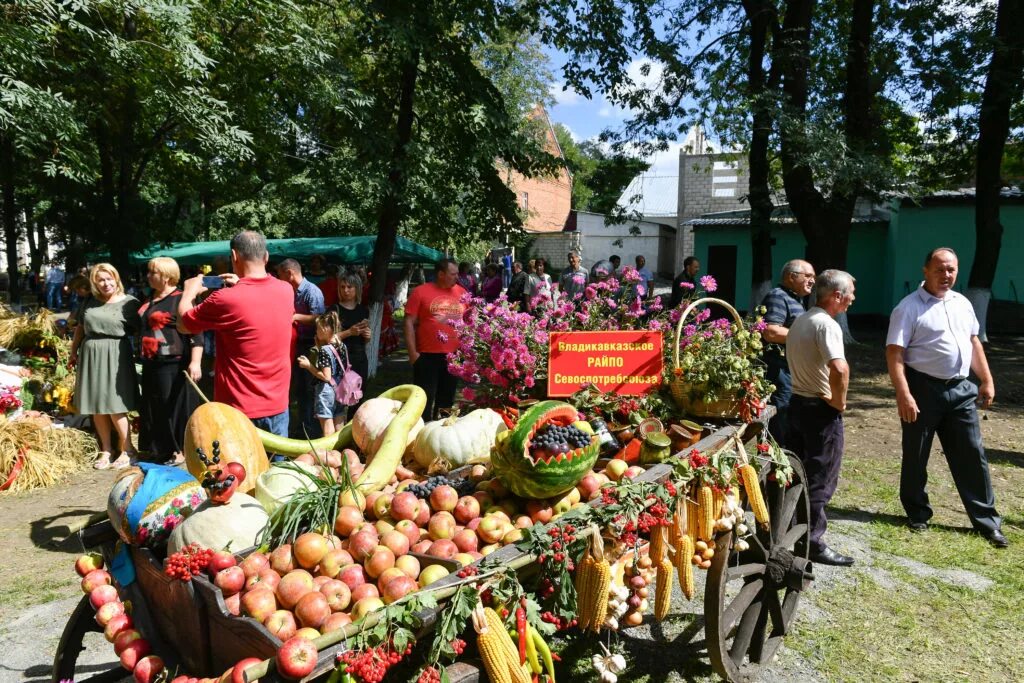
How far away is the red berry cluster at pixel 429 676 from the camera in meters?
1.59

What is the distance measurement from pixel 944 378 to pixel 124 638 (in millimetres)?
4723

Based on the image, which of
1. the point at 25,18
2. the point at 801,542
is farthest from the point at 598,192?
the point at 801,542

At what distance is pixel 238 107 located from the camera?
10125 millimetres

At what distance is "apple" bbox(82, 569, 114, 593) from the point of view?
6.94 feet

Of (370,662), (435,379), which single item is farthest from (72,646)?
(435,379)

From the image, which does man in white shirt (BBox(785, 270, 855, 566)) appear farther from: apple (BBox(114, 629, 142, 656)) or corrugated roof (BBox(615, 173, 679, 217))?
corrugated roof (BBox(615, 173, 679, 217))

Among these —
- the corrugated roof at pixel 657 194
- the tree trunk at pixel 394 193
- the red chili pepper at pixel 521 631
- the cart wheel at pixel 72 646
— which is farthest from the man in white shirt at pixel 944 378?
the corrugated roof at pixel 657 194

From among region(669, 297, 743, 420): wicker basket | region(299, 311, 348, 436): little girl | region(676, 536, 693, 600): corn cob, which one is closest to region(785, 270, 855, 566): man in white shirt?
region(669, 297, 743, 420): wicker basket

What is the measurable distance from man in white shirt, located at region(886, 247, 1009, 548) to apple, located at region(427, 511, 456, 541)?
11.5 feet

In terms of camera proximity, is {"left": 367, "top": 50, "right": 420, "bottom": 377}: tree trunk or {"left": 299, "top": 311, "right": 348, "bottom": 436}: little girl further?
{"left": 367, "top": 50, "right": 420, "bottom": 377}: tree trunk

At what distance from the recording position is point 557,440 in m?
2.34

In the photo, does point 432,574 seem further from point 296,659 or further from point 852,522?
point 852,522

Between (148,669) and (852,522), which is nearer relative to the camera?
(148,669)

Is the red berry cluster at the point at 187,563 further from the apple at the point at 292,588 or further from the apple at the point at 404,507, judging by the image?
the apple at the point at 404,507
